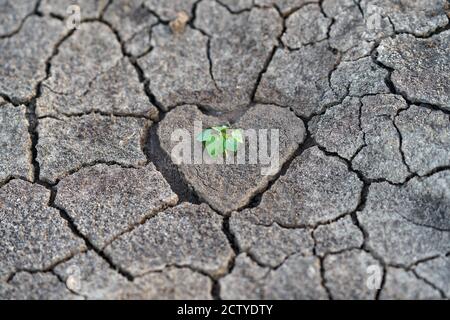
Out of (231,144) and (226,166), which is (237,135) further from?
(226,166)

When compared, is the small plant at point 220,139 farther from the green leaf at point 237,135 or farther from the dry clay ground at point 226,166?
the dry clay ground at point 226,166

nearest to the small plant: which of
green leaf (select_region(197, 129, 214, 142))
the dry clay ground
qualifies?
green leaf (select_region(197, 129, 214, 142))

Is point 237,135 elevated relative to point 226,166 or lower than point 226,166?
elevated

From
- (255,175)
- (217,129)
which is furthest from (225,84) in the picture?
(255,175)

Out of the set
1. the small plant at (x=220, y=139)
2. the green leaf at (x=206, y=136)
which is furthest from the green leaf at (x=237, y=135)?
the green leaf at (x=206, y=136)

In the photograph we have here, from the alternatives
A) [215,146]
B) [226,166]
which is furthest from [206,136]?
[226,166]

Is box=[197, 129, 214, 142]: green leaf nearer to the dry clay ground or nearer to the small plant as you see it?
the small plant
